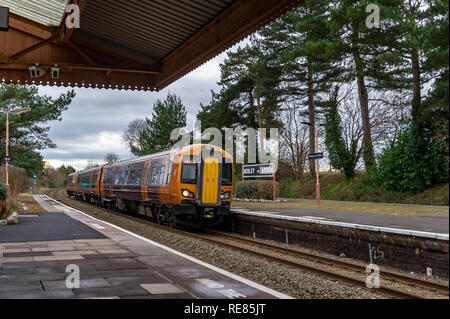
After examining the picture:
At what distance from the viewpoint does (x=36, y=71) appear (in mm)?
9984

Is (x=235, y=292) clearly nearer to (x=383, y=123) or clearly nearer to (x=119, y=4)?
(x=119, y=4)

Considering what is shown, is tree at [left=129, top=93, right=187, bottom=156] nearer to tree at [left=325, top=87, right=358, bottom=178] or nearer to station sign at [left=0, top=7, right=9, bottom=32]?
tree at [left=325, top=87, right=358, bottom=178]

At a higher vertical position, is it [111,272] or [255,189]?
[255,189]

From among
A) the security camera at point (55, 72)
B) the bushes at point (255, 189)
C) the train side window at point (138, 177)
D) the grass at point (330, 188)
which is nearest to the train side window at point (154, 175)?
the train side window at point (138, 177)

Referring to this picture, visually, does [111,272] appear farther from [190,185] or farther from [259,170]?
[259,170]

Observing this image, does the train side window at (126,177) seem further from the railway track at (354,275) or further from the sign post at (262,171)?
the railway track at (354,275)

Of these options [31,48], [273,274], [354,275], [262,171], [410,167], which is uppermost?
[31,48]

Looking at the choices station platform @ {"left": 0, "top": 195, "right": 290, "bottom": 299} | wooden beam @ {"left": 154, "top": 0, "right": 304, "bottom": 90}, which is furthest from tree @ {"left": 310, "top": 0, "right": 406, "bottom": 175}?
station platform @ {"left": 0, "top": 195, "right": 290, "bottom": 299}

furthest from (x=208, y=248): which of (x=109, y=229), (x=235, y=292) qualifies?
(x=235, y=292)

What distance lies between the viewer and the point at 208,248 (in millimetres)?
12109

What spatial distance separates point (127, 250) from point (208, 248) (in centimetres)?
301

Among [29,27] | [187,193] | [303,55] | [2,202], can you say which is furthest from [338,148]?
[29,27]

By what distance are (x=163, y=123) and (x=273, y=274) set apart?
3814 cm

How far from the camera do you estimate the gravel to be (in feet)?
23.8
